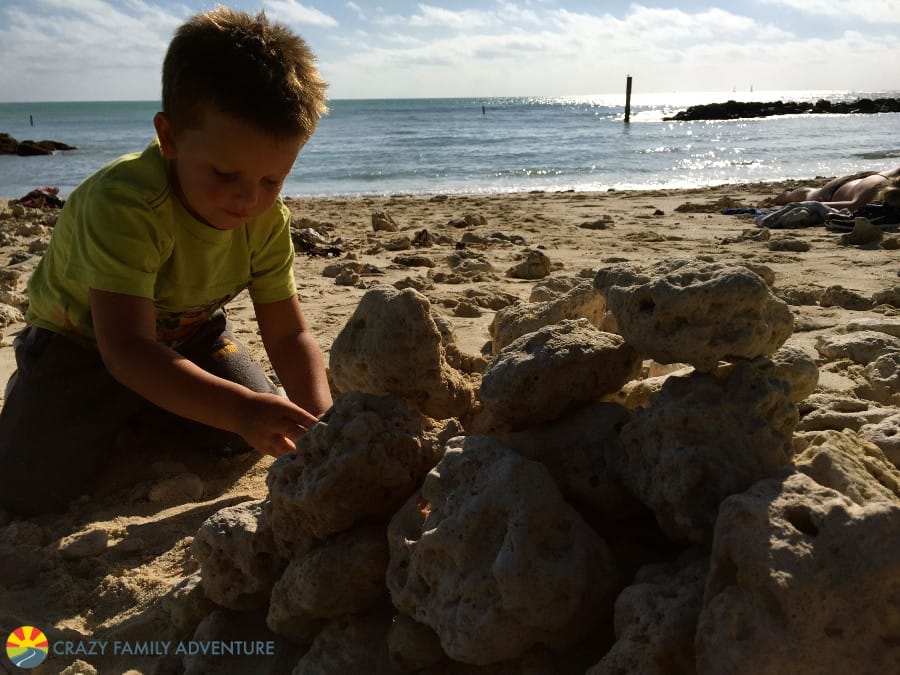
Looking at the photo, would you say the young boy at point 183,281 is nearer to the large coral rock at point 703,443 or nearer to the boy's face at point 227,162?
the boy's face at point 227,162

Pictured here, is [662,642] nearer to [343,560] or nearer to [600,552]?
[600,552]

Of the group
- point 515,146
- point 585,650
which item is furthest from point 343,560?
point 515,146

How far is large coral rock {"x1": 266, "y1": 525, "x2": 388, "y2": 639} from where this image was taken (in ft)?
5.73

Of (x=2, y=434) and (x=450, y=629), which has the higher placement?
(x=450, y=629)

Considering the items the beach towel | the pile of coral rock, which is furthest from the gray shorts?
the beach towel

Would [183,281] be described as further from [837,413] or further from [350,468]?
[837,413]

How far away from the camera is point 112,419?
121 inches

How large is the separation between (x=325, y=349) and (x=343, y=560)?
7.42 feet

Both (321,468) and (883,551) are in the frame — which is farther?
(321,468)

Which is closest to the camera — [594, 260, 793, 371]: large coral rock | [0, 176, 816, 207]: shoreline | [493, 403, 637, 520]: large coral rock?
[594, 260, 793, 371]: large coral rock

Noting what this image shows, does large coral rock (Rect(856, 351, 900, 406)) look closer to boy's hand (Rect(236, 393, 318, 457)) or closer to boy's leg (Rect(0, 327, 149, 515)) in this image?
boy's hand (Rect(236, 393, 318, 457))

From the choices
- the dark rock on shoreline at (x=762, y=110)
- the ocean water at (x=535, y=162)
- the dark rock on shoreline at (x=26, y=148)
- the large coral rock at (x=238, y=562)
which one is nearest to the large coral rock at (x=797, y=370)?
the large coral rock at (x=238, y=562)

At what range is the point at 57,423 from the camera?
2.97 m

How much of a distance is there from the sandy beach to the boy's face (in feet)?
3.39
